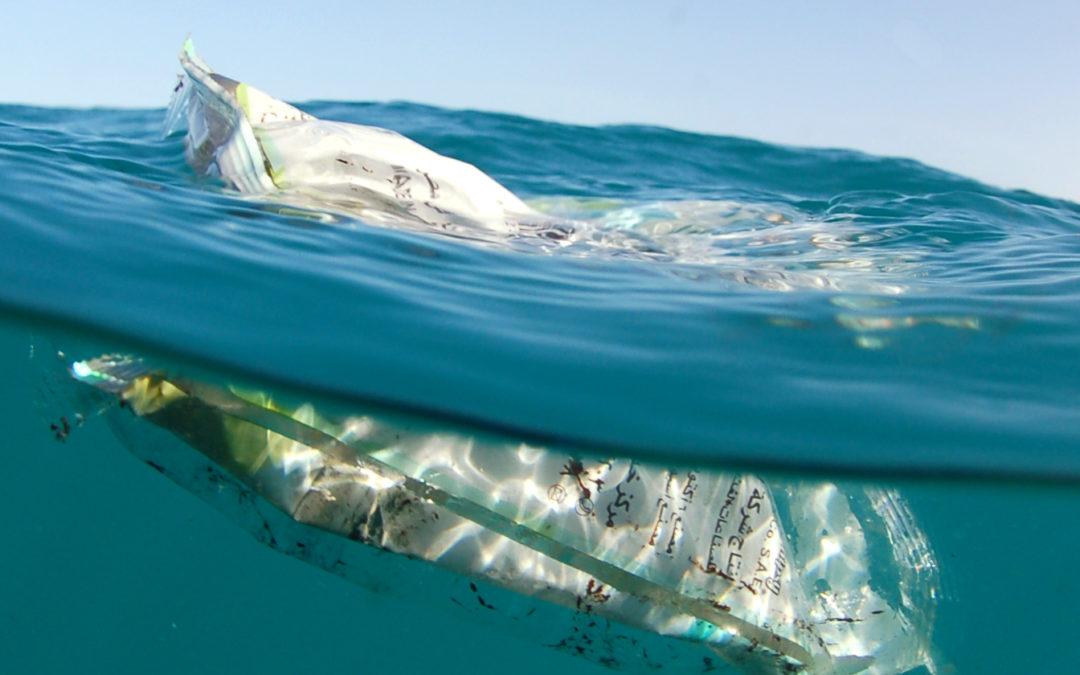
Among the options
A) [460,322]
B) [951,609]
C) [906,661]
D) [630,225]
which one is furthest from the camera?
[630,225]

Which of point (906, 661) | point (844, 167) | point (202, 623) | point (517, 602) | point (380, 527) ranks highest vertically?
point (844, 167)

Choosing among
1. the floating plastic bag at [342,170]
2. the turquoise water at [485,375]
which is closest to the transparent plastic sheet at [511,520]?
the turquoise water at [485,375]

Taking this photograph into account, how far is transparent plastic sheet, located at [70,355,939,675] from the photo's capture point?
348 centimetres

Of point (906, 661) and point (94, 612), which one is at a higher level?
point (906, 661)

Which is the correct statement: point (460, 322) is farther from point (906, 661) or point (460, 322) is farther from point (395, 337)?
point (906, 661)

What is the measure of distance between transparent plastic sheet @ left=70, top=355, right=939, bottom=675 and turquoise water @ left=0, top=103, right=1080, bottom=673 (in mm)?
174

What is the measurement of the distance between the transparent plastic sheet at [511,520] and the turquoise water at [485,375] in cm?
17

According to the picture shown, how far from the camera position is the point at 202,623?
14.7 ft

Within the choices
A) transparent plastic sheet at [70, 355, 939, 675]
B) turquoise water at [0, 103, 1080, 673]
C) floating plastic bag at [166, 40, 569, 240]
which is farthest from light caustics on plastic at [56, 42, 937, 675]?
floating plastic bag at [166, 40, 569, 240]

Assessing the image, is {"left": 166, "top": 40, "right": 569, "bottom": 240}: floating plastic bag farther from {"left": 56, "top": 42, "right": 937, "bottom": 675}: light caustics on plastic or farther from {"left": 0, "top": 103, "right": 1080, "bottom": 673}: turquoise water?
{"left": 56, "top": 42, "right": 937, "bottom": 675}: light caustics on plastic

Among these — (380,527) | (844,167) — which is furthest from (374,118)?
(380,527)

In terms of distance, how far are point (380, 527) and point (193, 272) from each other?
1.46 metres

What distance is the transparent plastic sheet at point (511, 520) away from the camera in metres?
3.48

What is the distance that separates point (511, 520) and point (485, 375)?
1.95 ft
